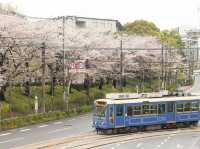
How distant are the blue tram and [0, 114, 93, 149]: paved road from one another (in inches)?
98.2

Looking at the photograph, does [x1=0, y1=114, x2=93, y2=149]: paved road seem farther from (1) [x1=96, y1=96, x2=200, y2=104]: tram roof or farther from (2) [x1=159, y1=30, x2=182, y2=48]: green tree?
(2) [x1=159, y1=30, x2=182, y2=48]: green tree

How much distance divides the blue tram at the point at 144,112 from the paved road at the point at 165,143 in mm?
2773

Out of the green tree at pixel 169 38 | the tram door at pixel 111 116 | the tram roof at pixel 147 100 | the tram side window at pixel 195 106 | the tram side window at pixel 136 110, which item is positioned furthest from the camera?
the green tree at pixel 169 38

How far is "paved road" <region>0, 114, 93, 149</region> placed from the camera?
1272 inches

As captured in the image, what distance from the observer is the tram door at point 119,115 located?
3572 centimetres

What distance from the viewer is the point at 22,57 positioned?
48812 millimetres

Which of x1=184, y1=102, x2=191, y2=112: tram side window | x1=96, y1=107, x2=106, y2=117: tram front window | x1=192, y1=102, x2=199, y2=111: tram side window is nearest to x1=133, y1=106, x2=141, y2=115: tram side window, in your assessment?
x1=96, y1=107, x2=106, y2=117: tram front window

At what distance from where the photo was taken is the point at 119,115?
35938mm

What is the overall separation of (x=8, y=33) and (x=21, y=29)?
1.74m

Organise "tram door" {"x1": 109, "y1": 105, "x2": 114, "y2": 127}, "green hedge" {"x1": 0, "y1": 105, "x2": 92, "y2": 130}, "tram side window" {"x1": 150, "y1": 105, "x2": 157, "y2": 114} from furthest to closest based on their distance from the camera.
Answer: "green hedge" {"x1": 0, "y1": 105, "x2": 92, "y2": 130} → "tram side window" {"x1": 150, "y1": 105, "x2": 157, "y2": 114} → "tram door" {"x1": 109, "y1": 105, "x2": 114, "y2": 127}

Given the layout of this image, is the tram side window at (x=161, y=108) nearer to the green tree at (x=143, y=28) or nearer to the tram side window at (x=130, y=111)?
the tram side window at (x=130, y=111)

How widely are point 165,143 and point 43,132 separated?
31.5ft

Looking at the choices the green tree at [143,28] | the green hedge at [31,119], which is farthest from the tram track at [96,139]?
the green tree at [143,28]

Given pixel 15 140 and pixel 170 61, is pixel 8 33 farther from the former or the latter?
pixel 170 61
